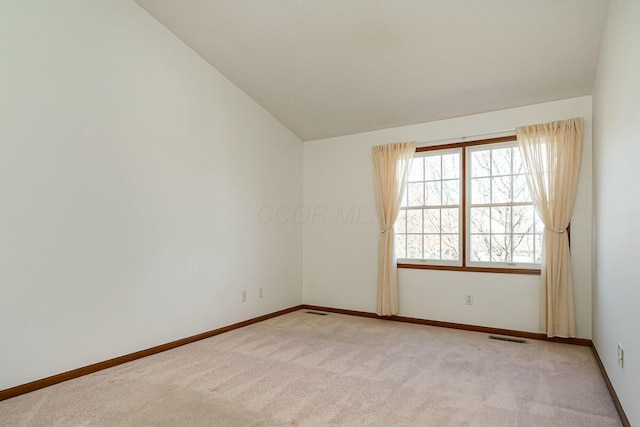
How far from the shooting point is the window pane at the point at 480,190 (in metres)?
4.36

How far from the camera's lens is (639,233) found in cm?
185

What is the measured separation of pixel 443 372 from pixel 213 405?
5.76ft

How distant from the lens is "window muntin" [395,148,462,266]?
456 cm

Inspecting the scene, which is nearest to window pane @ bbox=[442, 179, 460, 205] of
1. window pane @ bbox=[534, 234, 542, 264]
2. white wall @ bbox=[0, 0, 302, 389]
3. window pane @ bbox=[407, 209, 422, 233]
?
window pane @ bbox=[407, 209, 422, 233]

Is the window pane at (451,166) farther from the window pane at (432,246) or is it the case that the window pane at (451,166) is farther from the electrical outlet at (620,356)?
the electrical outlet at (620,356)

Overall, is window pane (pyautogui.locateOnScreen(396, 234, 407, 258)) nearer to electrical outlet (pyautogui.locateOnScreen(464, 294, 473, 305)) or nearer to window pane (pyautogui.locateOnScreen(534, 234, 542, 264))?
electrical outlet (pyautogui.locateOnScreen(464, 294, 473, 305))

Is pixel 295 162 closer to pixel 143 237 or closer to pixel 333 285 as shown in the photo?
pixel 333 285

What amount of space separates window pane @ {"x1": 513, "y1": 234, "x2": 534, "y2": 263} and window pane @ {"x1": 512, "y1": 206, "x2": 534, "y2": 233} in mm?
65

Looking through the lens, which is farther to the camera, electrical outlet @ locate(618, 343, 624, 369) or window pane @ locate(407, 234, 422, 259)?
window pane @ locate(407, 234, 422, 259)

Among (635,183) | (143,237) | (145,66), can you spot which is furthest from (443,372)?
(145,66)

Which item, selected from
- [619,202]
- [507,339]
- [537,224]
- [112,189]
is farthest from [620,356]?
[112,189]

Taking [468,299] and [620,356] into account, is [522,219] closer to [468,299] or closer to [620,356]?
[468,299]

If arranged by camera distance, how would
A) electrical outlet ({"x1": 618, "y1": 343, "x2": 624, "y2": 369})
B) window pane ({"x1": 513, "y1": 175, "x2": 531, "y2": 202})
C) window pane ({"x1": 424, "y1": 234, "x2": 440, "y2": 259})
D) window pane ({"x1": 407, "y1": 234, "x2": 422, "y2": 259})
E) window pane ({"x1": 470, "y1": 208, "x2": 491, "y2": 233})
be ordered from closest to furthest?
electrical outlet ({"x1": 618, "y1": 343, "x2": 624, "y2": 369})
window pane ({"x1": 513, "y1": 175, "x2": 531, "y2": 202})
window pane ({"x1": 470, "y1": 208, "x2": 491, "y2": 233})
window pane ({"x1": 424, "y1": 234, "x2": 440, "y2": 259})
window pane ({"x1": 407, "y1": 234, "x2": 422, "y2": 259})

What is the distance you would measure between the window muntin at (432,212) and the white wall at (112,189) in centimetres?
195
